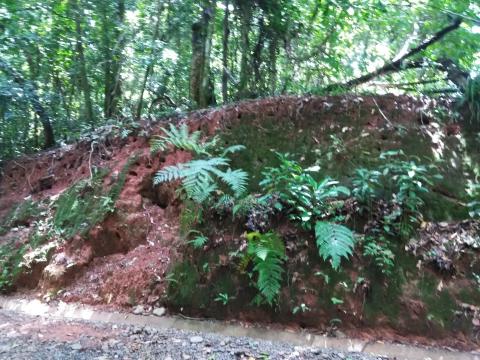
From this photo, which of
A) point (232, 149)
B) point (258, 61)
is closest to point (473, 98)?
point (232, 149)

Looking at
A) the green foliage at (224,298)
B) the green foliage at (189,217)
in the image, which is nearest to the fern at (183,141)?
the green foliage at (189,217)

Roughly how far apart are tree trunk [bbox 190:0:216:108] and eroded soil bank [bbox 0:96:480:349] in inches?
50.5

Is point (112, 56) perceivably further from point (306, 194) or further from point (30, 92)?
point (306, 194)

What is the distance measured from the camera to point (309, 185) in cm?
481

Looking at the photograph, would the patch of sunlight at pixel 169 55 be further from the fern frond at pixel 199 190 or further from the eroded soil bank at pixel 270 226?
the fern frond at pixel 199 190

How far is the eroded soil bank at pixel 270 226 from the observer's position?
4.09 m

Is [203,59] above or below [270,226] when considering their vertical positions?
above

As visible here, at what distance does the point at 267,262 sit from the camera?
4.22 m

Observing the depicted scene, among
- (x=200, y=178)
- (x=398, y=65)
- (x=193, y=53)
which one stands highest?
(x=398, y=65)

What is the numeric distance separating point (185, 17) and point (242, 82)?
6.41ft

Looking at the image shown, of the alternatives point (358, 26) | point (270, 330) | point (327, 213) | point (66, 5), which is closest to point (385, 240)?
point (327, 213)

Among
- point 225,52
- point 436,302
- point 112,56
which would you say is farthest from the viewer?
point 112,56

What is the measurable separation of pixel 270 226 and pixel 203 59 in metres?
4.18

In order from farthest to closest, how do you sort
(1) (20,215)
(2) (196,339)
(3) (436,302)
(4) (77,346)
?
(1) (20,215), (3) (436,302), (2) (196,339), (4) (77,346)
